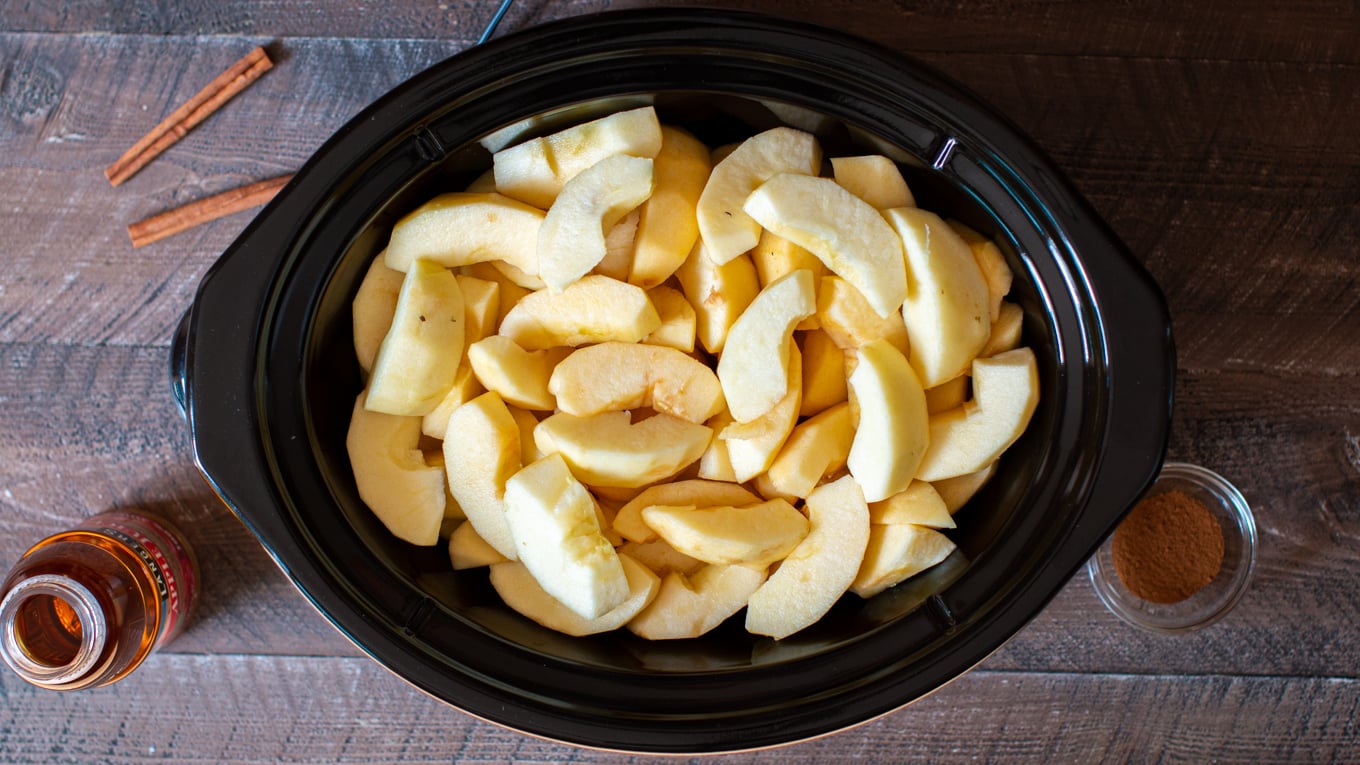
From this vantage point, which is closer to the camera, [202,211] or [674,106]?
[674,106]

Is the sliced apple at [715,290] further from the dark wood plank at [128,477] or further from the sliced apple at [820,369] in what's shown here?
the dark wood plank at [128,477]

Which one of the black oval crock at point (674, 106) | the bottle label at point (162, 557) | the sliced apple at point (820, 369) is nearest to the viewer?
the black oval crock at point (674, 106)

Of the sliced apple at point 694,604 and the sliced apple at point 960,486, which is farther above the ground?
the sliced apple at point 960,486

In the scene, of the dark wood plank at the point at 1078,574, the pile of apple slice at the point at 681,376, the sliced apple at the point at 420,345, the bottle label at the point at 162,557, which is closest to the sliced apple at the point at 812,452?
the pile of apple slice at the point at 681,376

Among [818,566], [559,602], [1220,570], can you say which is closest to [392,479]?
[559,602]

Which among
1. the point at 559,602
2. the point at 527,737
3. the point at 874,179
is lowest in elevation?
the point at 527,737

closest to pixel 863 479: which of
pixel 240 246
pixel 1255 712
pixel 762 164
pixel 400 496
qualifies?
pixel 762 164

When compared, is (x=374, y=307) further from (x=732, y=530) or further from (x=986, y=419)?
(x=986, y=419)
